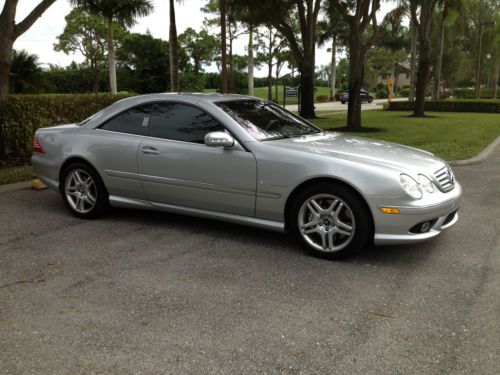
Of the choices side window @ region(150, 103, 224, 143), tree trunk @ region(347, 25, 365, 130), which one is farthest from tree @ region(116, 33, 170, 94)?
side window @ region(150, 103, 224, 143)

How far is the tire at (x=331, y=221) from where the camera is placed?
4.22 metres

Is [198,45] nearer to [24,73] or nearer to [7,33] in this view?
[24,73]

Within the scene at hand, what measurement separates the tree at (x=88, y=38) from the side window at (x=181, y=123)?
38829 millimetres

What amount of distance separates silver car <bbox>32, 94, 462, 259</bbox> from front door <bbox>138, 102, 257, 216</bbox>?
11 millimetres

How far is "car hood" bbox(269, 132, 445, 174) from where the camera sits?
173 inches

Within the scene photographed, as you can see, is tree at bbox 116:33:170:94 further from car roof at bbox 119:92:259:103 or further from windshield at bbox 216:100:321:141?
windshield at bbox 216:100:321:141

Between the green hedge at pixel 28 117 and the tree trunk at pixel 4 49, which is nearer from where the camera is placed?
the tree trunk at pixel 4 49

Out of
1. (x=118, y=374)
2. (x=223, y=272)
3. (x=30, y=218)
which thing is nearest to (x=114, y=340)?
(x=118, y=374)

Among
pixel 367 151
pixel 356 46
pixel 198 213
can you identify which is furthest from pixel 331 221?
pixel 356 46

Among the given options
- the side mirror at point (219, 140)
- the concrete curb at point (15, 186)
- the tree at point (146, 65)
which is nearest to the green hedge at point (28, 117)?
the concrete curb at point (15, 186)

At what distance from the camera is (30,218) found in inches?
231

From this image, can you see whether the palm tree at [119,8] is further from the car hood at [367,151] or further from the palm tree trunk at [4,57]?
the car hood at [367,151]

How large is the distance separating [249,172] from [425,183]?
1549 mm

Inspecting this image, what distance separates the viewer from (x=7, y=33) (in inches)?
354
